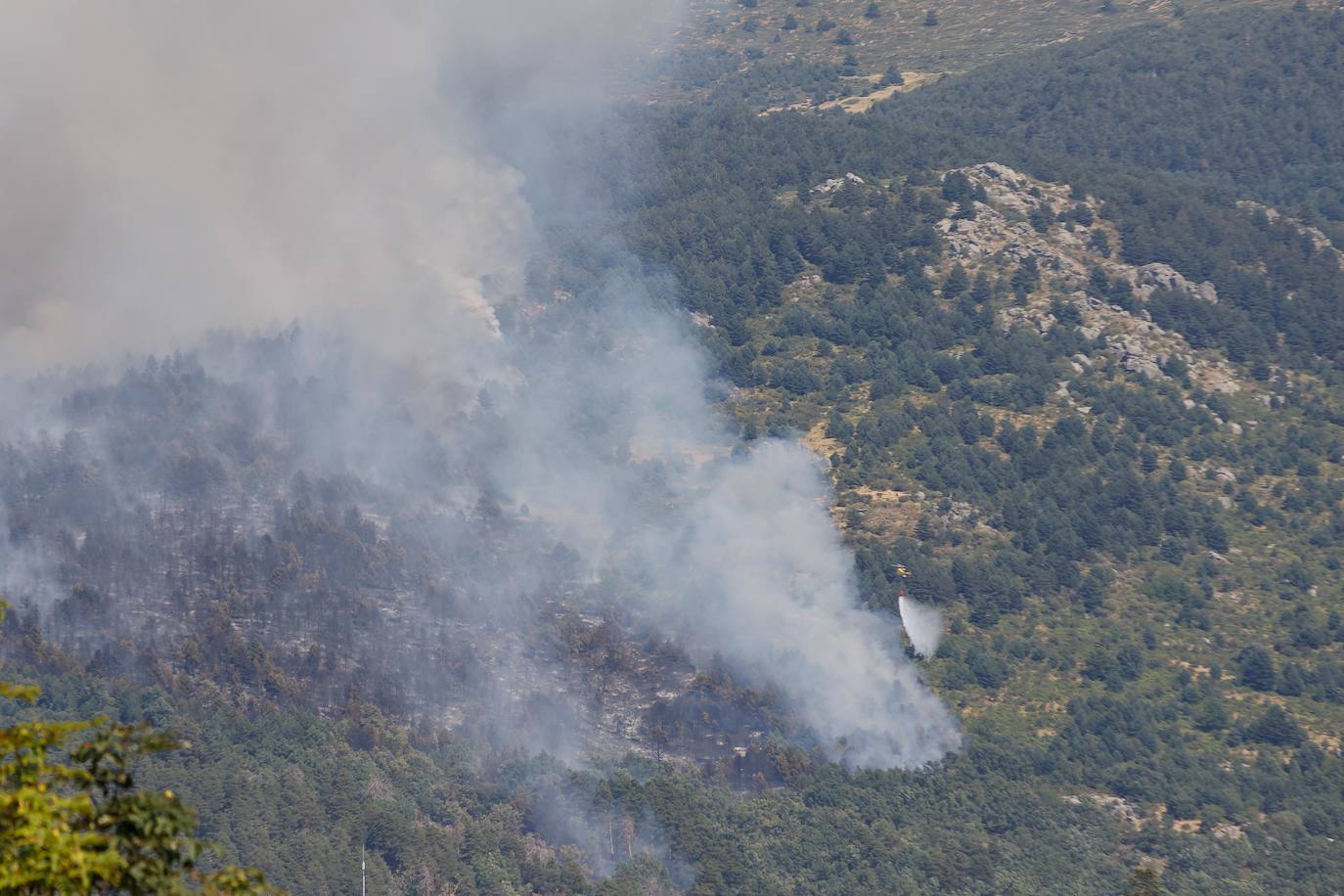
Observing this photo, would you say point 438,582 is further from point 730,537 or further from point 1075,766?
point 1075,766

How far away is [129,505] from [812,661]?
6128cm

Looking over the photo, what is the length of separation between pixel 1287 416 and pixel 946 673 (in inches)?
1899

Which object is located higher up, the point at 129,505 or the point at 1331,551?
the point at 129,505

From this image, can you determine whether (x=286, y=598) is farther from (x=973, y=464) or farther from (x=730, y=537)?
(x=973, y=464)

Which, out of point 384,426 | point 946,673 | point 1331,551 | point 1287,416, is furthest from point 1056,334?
point 384,426

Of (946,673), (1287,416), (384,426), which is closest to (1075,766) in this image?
(946,673)

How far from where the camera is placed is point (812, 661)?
538ft

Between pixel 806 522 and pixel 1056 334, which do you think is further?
pixel 1056 334

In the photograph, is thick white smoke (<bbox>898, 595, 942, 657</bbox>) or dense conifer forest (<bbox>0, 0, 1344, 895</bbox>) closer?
dense conifer forest (<bbox>0, 0, 1344, 895</bbox>)

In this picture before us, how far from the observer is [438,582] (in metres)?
179

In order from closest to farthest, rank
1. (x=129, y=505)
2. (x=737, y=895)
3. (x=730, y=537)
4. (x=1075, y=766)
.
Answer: (x=737, y=895) → (x=1075, y=766) → (x=730, y=537) → (x=129, y=505)

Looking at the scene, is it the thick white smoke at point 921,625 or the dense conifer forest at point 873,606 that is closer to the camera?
the dense conifer forest at point 873,606

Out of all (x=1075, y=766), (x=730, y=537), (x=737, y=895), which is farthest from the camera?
(x=730, y=537)

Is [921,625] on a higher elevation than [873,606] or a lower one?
lower
